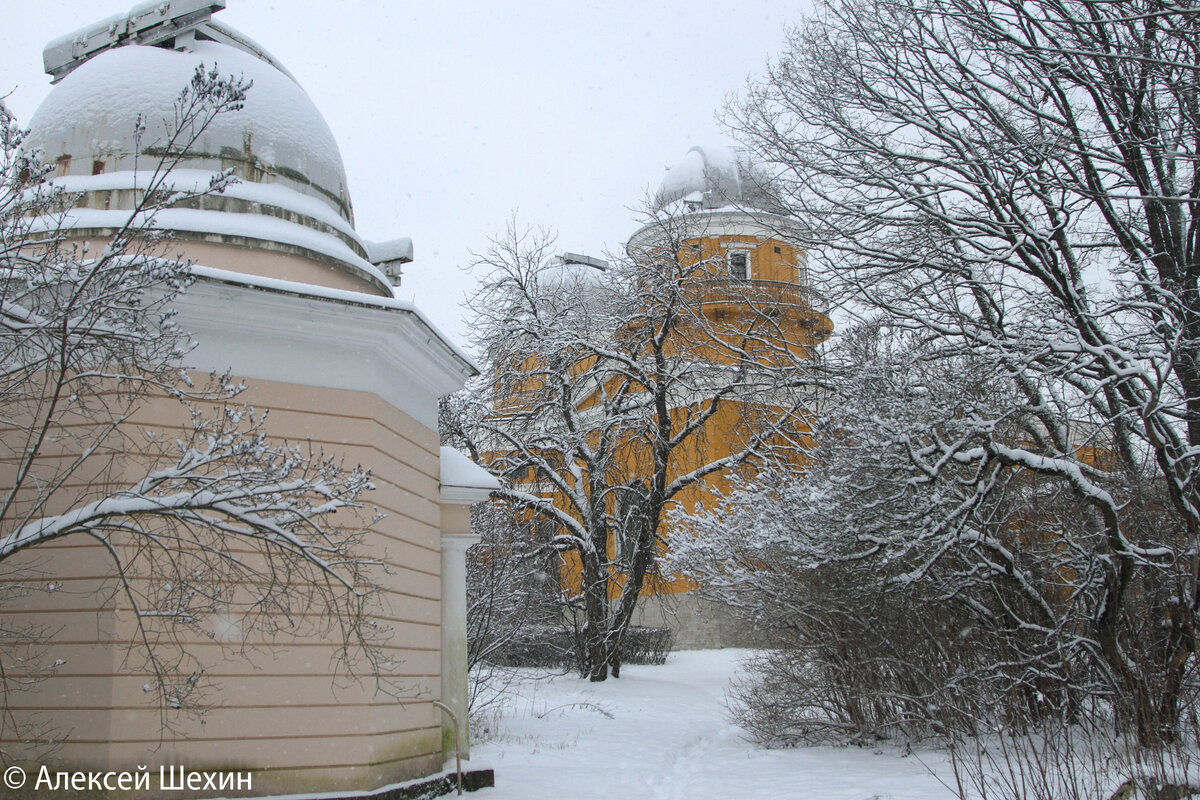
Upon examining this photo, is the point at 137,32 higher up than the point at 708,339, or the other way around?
the point at 137,32

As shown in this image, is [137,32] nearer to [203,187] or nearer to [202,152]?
[202,152]

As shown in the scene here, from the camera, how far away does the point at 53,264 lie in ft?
17.5

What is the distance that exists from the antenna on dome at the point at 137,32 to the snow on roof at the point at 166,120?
0.71ft

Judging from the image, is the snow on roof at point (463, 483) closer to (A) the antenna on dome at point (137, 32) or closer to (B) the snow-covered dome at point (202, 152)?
(B) the snow-covered dome at point (202, 152)

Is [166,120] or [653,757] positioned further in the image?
[653,757]

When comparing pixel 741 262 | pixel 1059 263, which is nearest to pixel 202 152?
pixel 1059 263

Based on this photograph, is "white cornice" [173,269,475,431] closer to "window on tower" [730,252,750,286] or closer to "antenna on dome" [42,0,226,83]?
"antenna on dome" [42,0,226,83]

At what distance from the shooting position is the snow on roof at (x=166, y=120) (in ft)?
27.0

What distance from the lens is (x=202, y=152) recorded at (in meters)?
8.27

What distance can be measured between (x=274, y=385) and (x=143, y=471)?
1.13 metres

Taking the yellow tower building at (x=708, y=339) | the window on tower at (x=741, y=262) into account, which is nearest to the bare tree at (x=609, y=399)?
the yellow tower building at (x=708, y=339)

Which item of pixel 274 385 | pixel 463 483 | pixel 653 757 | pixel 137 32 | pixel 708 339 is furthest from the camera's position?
pixel 708 339

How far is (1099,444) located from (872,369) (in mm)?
3082

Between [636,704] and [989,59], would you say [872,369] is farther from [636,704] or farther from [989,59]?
[636,704]
